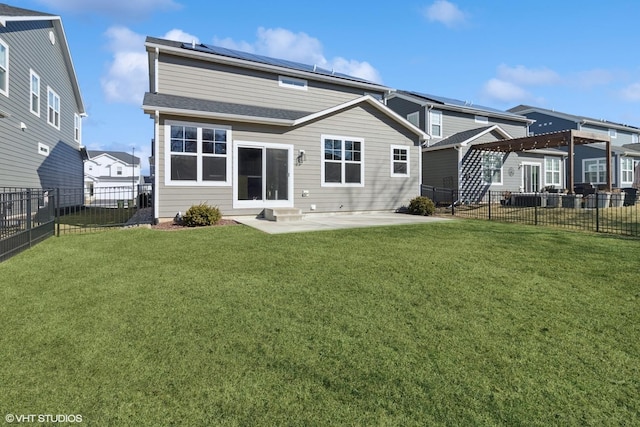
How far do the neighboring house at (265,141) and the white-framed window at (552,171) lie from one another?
43.3 feet

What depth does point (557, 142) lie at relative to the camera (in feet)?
57.7

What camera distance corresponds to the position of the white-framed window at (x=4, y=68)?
10797 millimetres

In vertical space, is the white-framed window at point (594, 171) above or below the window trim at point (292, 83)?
below

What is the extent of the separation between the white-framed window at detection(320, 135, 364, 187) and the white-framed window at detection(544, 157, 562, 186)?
15.8m

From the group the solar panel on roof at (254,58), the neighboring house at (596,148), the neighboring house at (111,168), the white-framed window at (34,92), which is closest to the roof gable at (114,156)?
the neighboring house at (111,168)

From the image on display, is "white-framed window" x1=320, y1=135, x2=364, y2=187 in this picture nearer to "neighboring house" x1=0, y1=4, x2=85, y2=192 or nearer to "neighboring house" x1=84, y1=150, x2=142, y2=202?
"neighboring house" x1=0, y1=4, x2=85, y2=192

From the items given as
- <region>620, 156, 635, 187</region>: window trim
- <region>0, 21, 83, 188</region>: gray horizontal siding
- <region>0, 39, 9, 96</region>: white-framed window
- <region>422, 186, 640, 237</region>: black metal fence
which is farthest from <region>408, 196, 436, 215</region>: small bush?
<region>620, 156, 635, 187</region>: window trim

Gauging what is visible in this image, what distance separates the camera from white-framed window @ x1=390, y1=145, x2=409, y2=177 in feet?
46.9

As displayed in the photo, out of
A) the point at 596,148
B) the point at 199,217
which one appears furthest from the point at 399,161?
the point at 596,148

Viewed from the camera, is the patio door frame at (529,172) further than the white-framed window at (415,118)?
No

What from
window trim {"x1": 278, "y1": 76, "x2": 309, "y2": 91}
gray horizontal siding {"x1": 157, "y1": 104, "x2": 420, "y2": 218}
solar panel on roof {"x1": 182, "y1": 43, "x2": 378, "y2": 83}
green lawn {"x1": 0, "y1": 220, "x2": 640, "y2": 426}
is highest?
solar panel on roof {"x1": 182, "y1": 43, "x2": 378, "y2": 83}

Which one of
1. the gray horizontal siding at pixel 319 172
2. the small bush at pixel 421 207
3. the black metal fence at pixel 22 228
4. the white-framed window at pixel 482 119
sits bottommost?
the black metal fence at pixel 22 228

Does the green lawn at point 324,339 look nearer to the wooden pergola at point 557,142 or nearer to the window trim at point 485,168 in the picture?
the wooden pergola at point 557,142

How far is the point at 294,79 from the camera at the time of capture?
15.2 metres
